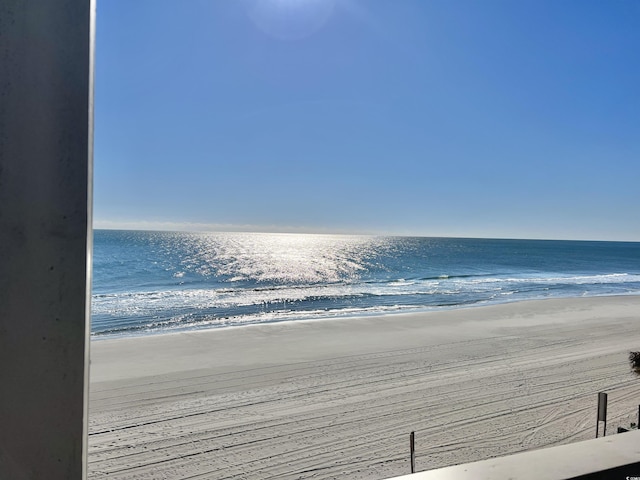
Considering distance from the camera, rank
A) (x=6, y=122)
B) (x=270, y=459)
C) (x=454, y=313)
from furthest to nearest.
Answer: (x=454, y=313) → (x=270, y=459) → (x=6, y=122)

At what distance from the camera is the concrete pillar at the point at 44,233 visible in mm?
784

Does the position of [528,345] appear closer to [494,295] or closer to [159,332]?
[159,332]

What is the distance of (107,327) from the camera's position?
553 inches

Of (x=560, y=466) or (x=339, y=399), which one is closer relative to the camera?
(x=560, y=466)

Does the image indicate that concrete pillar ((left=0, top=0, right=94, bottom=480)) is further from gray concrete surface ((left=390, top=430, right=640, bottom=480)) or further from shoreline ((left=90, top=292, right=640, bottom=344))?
shoreline ((left=90, top=292, right=640, bottom=344))

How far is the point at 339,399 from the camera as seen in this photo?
6.98m

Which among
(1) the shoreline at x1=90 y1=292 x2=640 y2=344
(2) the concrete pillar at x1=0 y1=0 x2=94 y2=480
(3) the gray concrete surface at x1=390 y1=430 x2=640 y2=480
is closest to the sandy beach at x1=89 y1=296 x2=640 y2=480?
(1) the shoreline at x1=90 y1=292 x2=640 y2=344

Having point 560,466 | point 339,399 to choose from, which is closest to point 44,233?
point 560,466

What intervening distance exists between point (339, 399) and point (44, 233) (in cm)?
677

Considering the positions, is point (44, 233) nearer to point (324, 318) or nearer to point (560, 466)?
point (560, 466)

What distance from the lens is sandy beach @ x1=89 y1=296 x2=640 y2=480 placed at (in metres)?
5.15

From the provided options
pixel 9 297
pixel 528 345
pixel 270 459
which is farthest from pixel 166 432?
pixel 528 345

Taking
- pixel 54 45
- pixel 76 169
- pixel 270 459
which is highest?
pixel 54 45

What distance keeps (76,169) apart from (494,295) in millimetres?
24861
